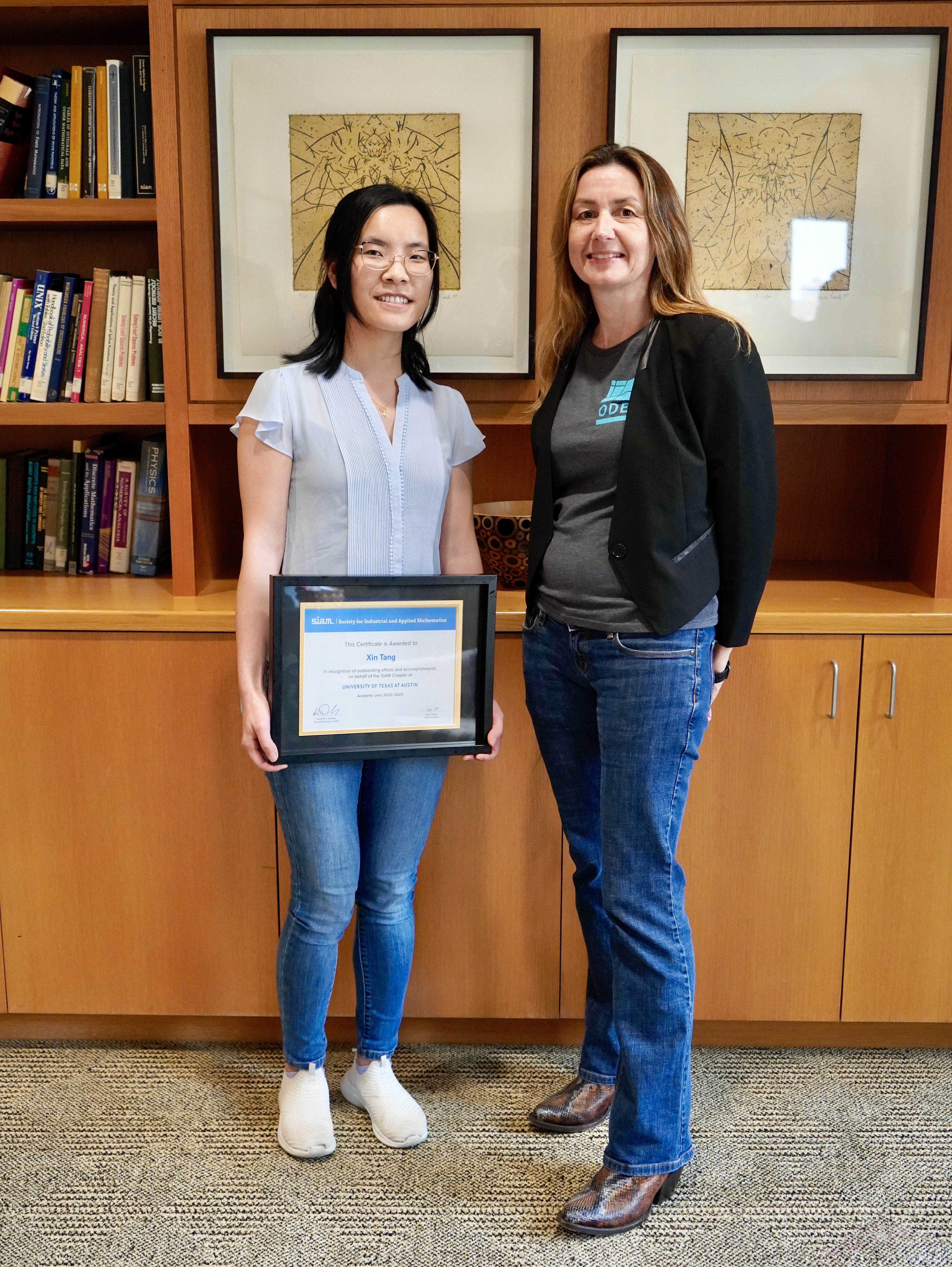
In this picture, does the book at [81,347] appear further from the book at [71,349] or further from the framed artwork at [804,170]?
the framed artwork at [804,170]

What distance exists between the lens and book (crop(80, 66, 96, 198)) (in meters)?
2.18

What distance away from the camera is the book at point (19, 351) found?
2289mm

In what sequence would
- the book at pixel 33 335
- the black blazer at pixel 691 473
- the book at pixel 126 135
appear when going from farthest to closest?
the book at pixel 33 335, the book at pixel 126 135, the black blazer at pixel 691 473

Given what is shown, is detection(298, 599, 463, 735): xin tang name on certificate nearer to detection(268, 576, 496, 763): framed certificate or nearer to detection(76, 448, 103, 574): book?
detection(268, 576, 496, 763): framed certificate

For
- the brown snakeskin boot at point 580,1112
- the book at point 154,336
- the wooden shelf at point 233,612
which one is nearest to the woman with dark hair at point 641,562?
the brown snakeskin boot at point 580,1112

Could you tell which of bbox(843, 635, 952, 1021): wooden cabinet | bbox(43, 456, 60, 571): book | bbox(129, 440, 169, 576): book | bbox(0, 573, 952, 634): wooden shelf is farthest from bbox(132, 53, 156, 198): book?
bbox(843, 635, 952, 1021): wooden cabinet

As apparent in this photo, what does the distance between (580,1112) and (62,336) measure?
1.89 m

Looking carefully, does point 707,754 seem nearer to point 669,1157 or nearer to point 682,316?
point 669,1157

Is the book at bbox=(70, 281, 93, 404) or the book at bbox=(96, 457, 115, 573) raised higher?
the book at bbox=(70, 281, 93, 404)

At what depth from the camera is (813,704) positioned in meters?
2.13

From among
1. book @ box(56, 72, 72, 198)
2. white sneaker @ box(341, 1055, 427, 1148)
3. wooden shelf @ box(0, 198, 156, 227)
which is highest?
book @ box(56, 72, 72, 198)

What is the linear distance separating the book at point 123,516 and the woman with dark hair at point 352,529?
714 millimetres

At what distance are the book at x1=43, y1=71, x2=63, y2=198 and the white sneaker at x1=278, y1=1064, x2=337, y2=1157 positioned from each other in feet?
5.99

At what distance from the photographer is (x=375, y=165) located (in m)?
2.11
